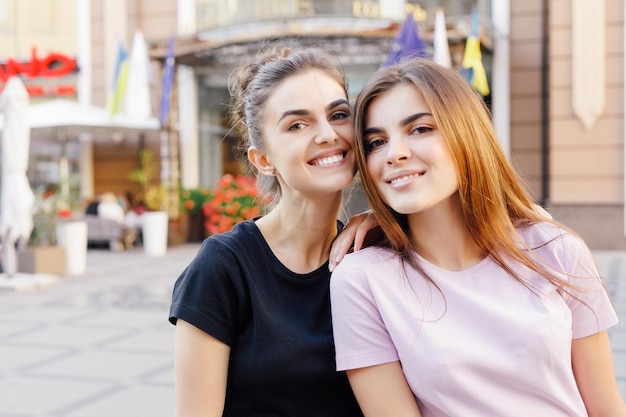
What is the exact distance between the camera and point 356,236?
2.02m

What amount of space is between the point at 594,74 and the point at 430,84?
442 inches

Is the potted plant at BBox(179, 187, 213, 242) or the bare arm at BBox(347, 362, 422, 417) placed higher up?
the bare arm at BBox(347, 362, 422, 417)

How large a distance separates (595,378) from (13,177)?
8.54 meters

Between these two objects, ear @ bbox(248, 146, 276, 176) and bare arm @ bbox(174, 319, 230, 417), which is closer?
bare arm @ bbox(174, 319, 230, 417)

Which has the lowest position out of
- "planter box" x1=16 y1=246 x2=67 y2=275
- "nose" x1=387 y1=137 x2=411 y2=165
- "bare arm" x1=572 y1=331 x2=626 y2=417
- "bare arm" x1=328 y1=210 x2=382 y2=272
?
"planter box" x1=16 y1=246 x2=67 y2=275

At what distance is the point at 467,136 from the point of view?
1876 millimetres

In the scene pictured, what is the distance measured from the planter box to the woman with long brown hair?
8847 mm

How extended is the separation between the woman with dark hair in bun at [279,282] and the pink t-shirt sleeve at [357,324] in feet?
0.35

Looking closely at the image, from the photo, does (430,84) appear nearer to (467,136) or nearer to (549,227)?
(467,136)

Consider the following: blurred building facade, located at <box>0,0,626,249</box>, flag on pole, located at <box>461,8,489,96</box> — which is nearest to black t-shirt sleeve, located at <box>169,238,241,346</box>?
blurred building facade, located at <box>0,0,626,249</box>

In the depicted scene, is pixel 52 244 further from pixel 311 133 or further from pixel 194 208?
pixel 311 133

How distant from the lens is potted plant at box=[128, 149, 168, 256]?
1319 cm

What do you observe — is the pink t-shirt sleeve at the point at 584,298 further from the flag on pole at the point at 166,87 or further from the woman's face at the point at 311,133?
the flag on pole at the point at 166,87

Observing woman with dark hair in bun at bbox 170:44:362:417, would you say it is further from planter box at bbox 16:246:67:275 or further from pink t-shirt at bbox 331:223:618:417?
planter box at bbox 16:246:67:275
